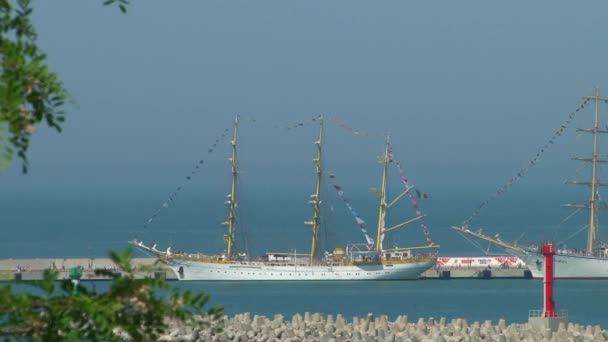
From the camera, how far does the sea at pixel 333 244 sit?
6606cm

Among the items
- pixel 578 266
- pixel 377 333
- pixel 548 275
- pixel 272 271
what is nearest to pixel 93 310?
pixel 548 275

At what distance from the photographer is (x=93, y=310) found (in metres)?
8.45

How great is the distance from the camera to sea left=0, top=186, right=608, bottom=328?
66062 mm

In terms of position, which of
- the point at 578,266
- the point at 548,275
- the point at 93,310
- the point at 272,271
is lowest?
the point at 93,310

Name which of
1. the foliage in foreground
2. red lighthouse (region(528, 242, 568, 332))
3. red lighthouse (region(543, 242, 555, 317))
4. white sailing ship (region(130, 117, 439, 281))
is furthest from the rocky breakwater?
white sailing ship (region(130, 117, 439, 281))

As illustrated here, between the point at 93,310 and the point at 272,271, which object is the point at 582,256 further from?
the point at 93,310

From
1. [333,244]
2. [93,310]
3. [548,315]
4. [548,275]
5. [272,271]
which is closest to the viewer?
[93,310]

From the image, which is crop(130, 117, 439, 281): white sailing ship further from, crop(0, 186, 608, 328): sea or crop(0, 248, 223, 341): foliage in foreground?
crop(0, 248, 223, 341): foliage in foreground

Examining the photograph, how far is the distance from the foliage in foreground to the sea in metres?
0.68

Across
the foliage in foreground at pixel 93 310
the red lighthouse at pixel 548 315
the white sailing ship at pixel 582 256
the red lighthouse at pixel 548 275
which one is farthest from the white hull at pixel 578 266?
the foliage in foreground at pixel 93 310

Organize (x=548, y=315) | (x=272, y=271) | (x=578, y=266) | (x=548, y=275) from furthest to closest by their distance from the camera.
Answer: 1. (x=578, y=266)
2. (x=272, y=271)
3. (x=548, y=315)
4. (x=548, y=275)

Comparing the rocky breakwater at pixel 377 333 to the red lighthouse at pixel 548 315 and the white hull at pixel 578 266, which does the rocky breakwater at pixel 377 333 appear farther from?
the white hull at pixel 578 266

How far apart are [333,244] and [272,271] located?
18045 mm

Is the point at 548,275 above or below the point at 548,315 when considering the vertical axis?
above
